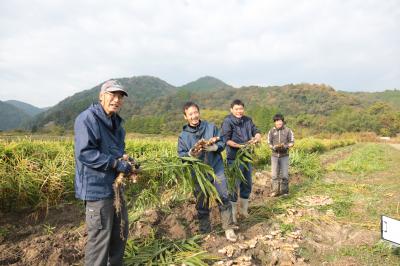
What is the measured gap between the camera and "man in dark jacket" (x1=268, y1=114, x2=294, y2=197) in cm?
693

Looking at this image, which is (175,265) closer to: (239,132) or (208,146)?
(208,146)

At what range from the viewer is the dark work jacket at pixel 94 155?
2.72 meters

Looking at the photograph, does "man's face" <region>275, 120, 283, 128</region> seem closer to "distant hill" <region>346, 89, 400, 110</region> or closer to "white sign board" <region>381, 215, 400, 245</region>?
"white sign board" <region>381, 215, 400, 245</region>

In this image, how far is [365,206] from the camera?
5.75 metres

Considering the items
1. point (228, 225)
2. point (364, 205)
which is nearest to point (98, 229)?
point (228, 225)

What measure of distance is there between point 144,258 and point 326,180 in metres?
7.01

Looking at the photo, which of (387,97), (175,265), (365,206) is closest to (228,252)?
(175,265)

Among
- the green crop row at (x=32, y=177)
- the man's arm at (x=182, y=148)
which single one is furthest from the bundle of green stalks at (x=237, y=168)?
the man's arm at (x=182, y=148)

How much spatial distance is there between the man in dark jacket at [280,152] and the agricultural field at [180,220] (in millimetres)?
349

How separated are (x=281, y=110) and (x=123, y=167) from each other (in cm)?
9860

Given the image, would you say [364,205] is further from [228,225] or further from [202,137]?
[202,137]

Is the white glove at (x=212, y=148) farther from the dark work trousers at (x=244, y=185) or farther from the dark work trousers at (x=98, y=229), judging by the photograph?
the dark work trousers at (x=98, y=229)

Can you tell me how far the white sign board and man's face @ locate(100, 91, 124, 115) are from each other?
3171 millimetres

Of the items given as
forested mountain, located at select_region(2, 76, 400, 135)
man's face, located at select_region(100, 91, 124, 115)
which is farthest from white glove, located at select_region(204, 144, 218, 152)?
forested mountain, located at select_region(2, 76, 400, 135)
